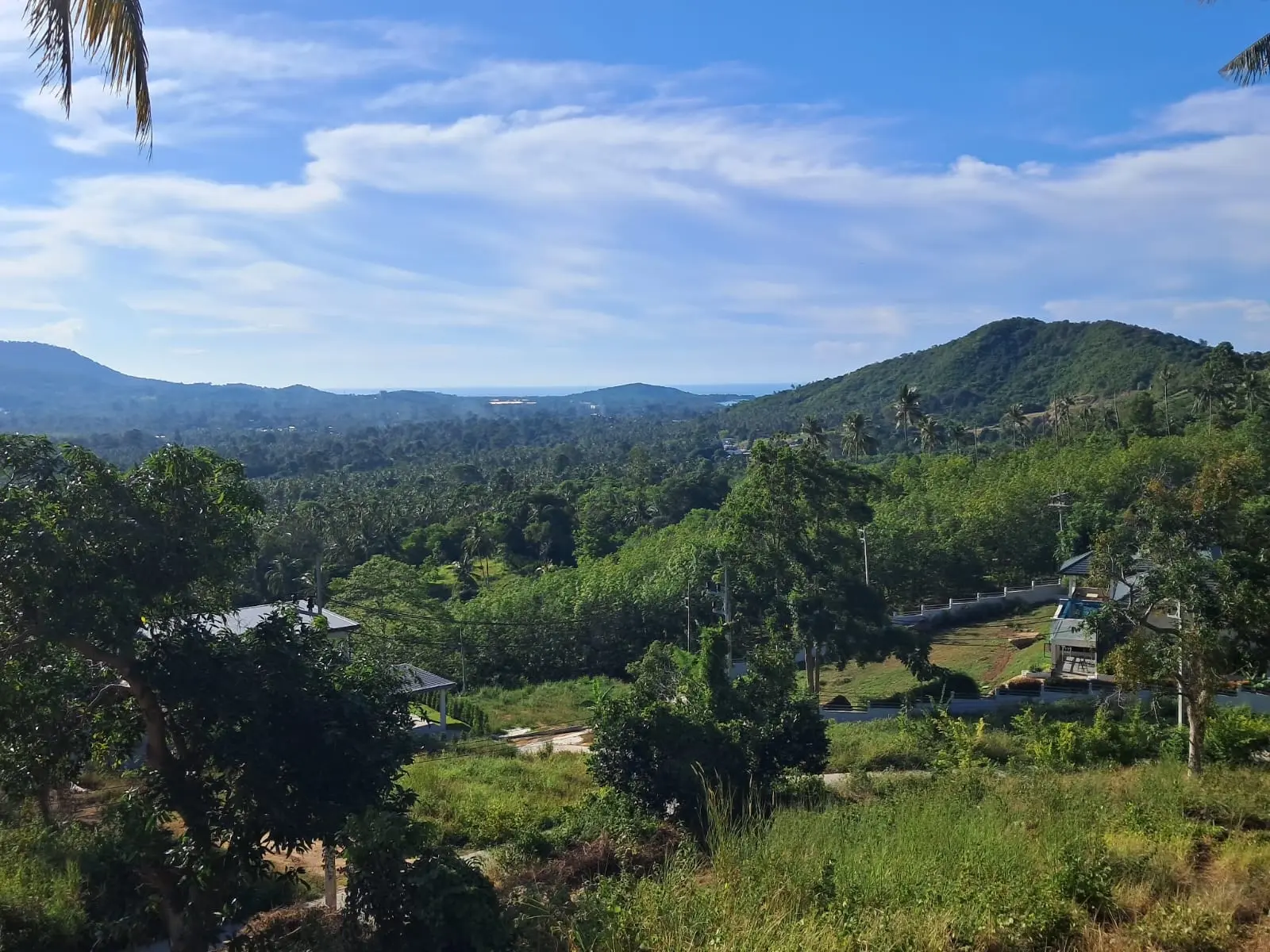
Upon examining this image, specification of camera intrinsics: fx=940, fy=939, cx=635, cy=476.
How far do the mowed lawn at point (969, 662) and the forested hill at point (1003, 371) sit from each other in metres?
76.0

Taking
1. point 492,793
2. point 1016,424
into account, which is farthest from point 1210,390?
point 492,793

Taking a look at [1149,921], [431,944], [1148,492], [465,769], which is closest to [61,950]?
[431,944]

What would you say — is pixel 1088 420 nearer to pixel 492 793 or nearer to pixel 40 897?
pixel 492 793

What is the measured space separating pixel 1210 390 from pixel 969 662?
116 ft

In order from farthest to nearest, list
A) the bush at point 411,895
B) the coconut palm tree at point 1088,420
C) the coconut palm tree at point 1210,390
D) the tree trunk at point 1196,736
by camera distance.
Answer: the coconut palm tree at point 1088,420 → the coconut palm tree at point 1210,390 → the tree trunk at point 1196,736 → the bush at point 411,895

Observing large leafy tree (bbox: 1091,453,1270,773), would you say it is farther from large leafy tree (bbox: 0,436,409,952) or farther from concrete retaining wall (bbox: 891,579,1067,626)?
concrete retaining wall (bbox: 891,579,1067,626)

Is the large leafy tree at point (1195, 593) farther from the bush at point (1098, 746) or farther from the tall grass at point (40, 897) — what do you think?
the tall grass at point (40, 897)

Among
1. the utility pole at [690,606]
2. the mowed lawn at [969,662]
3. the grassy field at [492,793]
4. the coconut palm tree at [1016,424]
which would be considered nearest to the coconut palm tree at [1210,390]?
the coconut palm tree at [1016,424]

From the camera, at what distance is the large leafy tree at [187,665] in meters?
6.51

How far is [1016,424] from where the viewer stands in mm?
67500

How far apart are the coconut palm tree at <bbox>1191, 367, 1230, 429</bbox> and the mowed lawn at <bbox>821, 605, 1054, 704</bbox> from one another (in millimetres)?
27833

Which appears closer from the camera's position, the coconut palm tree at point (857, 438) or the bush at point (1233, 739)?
the bush at point (1233, 739)

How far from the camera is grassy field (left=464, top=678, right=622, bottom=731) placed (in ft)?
83.5

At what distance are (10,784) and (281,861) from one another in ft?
15.1
